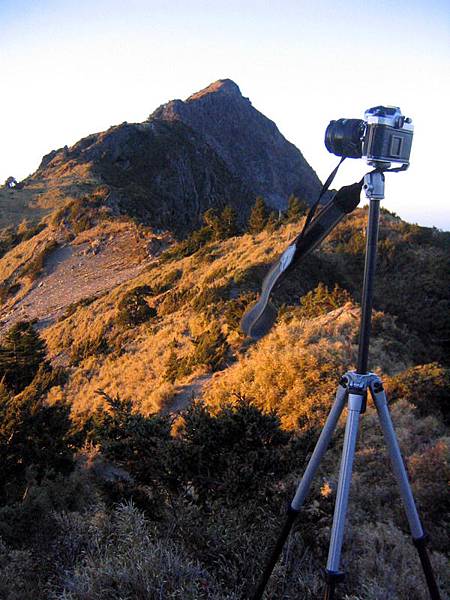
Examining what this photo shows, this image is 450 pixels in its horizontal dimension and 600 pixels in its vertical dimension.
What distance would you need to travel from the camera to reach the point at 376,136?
6.50 feet

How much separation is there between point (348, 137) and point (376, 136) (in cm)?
12

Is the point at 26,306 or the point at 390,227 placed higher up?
the point at 390,227

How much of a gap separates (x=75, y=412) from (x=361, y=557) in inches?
356

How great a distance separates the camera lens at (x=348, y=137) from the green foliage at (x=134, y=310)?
47.1ft

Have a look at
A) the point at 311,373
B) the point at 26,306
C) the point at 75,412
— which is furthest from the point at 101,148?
the point at 311,373

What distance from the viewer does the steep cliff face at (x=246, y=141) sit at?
94.8 m

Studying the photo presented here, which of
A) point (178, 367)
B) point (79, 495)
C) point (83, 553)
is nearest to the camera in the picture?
point (83, 553)

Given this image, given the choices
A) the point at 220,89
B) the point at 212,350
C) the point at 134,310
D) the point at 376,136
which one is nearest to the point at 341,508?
the point at 376,136

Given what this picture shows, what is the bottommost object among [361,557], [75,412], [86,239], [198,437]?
[75,412]

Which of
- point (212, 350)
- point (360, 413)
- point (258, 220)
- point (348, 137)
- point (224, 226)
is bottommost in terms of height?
point (212, 350)

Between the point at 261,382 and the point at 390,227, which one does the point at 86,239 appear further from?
the point at 261,382

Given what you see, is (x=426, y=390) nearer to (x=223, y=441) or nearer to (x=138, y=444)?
(x=223, y=441)

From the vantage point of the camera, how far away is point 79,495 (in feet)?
19.0

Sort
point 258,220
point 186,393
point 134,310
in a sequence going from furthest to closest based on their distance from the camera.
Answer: point 258,220 < point 134,310 < point 186,393
